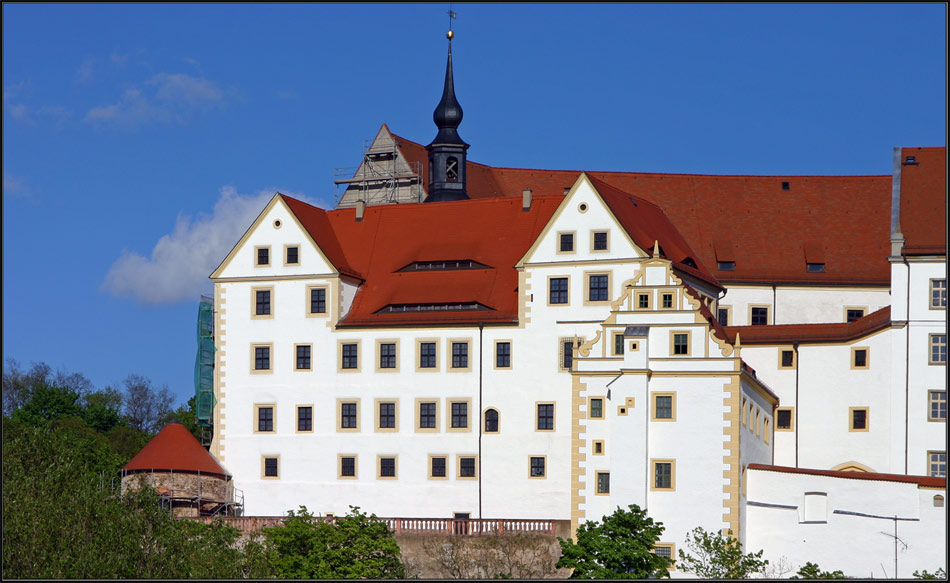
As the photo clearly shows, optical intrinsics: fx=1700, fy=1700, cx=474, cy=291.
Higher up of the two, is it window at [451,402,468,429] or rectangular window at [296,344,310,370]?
rectangular window at [296,344,310,370]

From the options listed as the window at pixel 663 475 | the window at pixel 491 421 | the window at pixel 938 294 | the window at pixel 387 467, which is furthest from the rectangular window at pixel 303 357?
the window at pixel 938 294

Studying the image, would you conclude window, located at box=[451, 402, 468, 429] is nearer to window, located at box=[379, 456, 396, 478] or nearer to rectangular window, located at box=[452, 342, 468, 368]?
rectangular window, located at box=[452, 342, 468, 368]

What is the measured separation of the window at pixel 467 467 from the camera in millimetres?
58938

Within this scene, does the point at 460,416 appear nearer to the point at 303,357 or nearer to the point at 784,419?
the point at 303,357

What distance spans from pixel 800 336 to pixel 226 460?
837 inches

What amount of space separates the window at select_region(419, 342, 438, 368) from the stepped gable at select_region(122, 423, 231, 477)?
8263mm

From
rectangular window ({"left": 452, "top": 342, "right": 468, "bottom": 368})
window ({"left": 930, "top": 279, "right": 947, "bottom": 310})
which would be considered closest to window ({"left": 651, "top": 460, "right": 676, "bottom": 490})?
rectangular window ({"left": 452, "top": 342, "right": 468, "bottom": 368})

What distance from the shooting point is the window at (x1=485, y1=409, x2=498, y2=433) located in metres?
59.0

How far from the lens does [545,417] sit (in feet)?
192

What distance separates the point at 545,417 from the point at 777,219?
1670 centimetres

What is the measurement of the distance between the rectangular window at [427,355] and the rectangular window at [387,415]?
5.96 ft

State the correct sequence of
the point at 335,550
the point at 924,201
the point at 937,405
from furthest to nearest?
1. the point at 924,201
2. the point at 937,405
3. the point at 335,550

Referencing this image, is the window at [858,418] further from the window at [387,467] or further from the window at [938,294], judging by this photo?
the window at [387,467]

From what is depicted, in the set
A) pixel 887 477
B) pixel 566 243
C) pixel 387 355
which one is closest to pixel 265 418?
pixel 387 355
